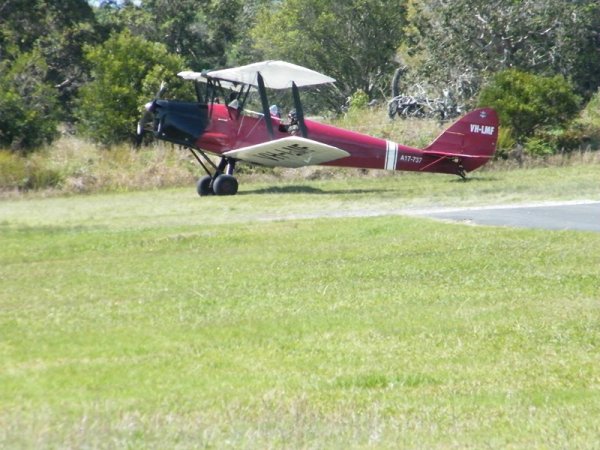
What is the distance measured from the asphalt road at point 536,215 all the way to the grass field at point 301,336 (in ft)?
2.78

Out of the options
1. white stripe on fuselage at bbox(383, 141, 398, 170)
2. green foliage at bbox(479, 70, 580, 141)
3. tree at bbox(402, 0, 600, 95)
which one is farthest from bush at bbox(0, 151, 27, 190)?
tree at bbox(402, 0, 600, 95)

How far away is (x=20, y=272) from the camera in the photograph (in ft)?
42.7

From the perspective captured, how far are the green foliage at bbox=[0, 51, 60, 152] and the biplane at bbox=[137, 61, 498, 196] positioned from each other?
595cm

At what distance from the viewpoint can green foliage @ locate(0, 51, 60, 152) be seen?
29297 mm

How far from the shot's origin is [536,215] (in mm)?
16844

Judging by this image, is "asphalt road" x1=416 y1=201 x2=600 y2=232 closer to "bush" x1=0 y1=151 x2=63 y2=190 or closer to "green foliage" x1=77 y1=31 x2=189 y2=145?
"bush" x1=0 y1=151 x2=63 y2=190

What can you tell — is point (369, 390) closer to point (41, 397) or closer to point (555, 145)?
point (41, 397)

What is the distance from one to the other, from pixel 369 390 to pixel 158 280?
515cm

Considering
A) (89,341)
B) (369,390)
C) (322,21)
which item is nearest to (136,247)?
(89,341)

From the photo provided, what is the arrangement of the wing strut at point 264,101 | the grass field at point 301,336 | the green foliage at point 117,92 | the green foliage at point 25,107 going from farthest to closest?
1. the green foliage at point 117,92
2. the green foliage at point 25,107
3. the wing strut at point 264,101
4. the grass field at point 301,336

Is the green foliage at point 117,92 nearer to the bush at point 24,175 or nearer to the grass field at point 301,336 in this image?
the bush at point 24,175

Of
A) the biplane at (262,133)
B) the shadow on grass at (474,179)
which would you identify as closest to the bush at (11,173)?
the biplane at (262,133)

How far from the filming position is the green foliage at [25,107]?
29297mm

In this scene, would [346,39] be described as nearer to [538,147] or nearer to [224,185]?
[538,147]
